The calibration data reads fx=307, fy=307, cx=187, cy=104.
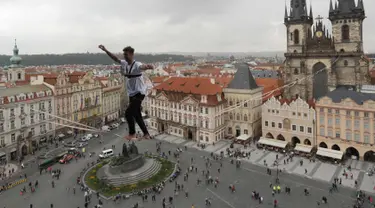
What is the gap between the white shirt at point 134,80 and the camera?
450 inches

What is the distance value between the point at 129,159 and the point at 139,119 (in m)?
34.8

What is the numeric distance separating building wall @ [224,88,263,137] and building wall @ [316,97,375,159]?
44.5 ft

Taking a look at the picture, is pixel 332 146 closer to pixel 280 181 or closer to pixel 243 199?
pixel 280 181

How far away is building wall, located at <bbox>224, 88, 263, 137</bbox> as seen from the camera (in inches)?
2516

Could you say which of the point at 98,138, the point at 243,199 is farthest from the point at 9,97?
the point at 243,199

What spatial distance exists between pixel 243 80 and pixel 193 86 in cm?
1117

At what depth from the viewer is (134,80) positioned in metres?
11.5

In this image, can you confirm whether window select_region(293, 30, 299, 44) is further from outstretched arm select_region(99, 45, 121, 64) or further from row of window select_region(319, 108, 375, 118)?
outstretched arm select_region(99, 45, 121, 64)

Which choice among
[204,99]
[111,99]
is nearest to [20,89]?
[111,99]

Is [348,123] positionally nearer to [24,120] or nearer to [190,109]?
[190,109]

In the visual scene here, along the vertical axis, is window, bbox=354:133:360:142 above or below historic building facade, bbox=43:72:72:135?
below

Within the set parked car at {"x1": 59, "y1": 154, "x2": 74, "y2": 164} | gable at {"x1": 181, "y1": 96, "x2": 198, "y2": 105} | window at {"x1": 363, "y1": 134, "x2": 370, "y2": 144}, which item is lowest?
parked car at {"x1": 59, "y1": 154, "x2": 74, "y2": 164}

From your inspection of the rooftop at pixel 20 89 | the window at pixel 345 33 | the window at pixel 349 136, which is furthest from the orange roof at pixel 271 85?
the rooftop at pixel 20 89

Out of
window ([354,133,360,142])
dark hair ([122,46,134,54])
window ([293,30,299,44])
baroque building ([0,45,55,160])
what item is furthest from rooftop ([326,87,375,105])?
baroque building ([0,45,55,160])
